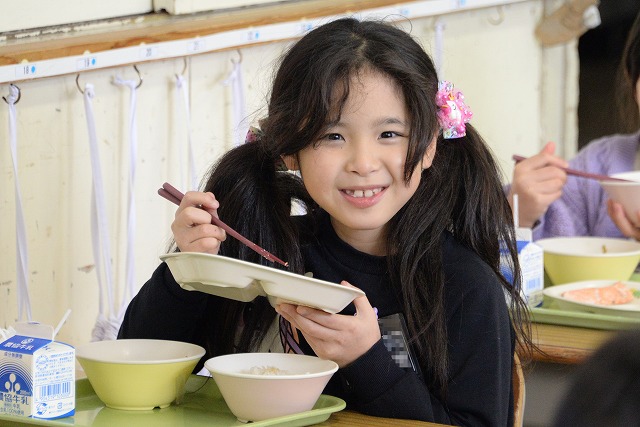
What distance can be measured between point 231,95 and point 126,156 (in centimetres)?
37

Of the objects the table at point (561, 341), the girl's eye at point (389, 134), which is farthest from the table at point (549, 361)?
the girl's eye at point (389, 134)

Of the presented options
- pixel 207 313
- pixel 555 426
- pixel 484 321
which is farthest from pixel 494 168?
pixel 555 426

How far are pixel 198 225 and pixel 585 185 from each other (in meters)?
1.76

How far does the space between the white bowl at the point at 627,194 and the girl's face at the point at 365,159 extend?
116cm

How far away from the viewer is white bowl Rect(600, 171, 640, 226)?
271 centimetres

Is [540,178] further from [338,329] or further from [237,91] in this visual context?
[338,329]

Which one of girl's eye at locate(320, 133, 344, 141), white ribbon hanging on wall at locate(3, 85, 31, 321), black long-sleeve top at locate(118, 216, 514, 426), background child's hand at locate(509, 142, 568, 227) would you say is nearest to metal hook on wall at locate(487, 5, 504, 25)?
background child's hand at locate(509, 142, 568, 227)

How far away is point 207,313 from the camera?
1832 millimetres

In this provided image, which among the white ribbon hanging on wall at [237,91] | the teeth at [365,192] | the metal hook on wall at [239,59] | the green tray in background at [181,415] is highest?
the metal hook on wall at [239,59]

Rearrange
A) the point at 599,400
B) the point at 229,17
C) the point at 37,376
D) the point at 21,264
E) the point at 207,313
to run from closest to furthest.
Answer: the point at 599,400, the point at 37,376, the point at 207,313, the point at 21,264, the point at 229,17

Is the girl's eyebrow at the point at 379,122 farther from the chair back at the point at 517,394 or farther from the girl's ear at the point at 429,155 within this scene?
the chair back at the point at 517,394

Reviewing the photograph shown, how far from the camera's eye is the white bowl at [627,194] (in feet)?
8.89

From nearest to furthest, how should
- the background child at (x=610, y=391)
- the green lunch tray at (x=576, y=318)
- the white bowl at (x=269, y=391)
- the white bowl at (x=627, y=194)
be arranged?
1. the background child at (x=610, y=391)
2. the white bowl at (x=269, y=391)
3. the green lunch tray at (x=576, y=318)
4. the white bowl at (x=627, y=194)

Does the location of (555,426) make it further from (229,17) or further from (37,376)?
(229,17)
